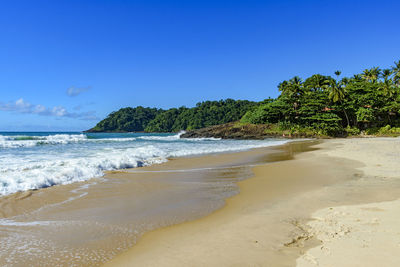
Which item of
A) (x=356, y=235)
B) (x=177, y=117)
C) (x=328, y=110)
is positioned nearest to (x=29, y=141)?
(x=356, y=235)

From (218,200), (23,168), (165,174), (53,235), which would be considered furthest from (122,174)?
(53,235)

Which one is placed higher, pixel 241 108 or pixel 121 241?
pixel 241 108

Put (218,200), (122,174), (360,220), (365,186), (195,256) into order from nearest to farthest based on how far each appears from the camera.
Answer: (195,256) < (360,220) < (218,200) < (365,186) < (122,174)

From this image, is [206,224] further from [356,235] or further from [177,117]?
[177,117]

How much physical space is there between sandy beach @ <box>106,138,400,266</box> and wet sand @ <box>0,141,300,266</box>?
400 millimetres

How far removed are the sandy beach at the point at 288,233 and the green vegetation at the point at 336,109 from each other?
124ft

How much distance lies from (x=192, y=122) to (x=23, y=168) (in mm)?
102631

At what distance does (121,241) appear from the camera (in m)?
3.72

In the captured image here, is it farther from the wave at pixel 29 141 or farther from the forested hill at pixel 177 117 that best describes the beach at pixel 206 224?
the forested hill at pixel 177 117

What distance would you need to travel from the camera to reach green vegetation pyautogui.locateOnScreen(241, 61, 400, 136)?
3938cm

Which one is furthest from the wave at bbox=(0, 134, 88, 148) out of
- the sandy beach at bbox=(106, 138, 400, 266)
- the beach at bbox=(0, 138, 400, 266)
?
the sandy beach at bbox=(106, 138, 400, 266)

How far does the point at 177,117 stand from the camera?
12519 cm

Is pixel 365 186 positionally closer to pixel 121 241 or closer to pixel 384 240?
pixel 384 240

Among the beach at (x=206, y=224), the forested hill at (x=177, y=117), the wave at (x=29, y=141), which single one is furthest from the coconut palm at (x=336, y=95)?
the forested hill at (x=177, y=117)
